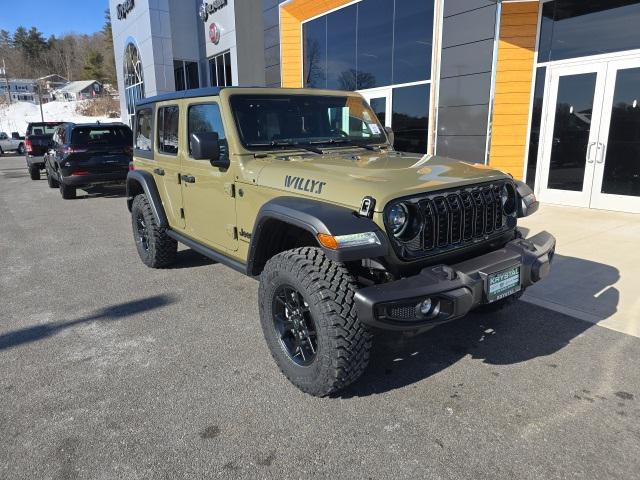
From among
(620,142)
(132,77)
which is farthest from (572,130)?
(132,77)

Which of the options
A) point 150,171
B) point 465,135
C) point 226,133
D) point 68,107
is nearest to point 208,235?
point 226,133

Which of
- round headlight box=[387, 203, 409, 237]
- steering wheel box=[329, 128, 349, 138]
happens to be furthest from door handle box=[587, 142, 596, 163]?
round headlight box=[387, 203, 409, 237]

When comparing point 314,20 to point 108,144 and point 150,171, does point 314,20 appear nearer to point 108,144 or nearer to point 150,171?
point 108,144

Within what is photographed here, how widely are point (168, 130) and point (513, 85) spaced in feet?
21.6

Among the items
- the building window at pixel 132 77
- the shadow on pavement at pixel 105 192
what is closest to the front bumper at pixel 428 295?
the shadow on pavement at pixel 105 192

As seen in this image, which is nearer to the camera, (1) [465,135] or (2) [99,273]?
(2) [99,273]

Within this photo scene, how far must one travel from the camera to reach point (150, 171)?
518 cm

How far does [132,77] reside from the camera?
2700 centimetres

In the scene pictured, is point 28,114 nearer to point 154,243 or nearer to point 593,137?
point 154,243

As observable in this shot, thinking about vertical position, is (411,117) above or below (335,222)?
above

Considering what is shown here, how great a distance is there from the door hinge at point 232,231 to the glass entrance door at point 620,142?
688 cm

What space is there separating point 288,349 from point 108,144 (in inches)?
373

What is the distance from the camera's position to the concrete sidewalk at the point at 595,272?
13.2 ft

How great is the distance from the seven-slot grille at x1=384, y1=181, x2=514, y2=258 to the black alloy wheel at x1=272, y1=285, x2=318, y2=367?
0.72m
